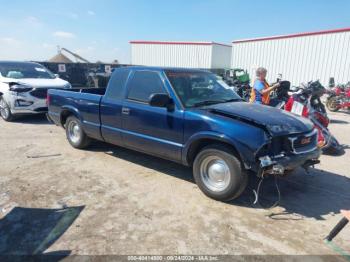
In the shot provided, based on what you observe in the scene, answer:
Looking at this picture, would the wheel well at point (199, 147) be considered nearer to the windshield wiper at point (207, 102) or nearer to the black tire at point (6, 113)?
the windshield wiper at point (207, 102)

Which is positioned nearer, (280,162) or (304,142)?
(280,162)

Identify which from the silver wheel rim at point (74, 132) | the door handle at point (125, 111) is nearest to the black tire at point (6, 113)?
the silver wheel rim at point (74, 132)

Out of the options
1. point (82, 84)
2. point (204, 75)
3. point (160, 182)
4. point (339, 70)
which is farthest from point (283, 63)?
point (160, 182)

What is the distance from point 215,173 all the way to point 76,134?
3599 millimetres

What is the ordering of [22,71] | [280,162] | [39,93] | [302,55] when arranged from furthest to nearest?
1. [302,55]
2. [22,71]
3. [39,93]
4. [280,162]

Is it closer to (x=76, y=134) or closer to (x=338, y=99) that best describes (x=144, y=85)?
(x=76, y=134)

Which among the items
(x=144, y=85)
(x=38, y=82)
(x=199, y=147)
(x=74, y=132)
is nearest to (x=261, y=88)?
(x=144, y=85)

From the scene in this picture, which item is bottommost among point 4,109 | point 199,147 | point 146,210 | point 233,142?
point 146,210

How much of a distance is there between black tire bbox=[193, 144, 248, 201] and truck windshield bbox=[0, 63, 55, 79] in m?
7.84

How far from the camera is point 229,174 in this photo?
379 cm

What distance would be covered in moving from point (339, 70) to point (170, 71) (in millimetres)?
16048

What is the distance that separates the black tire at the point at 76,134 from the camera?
610 cm

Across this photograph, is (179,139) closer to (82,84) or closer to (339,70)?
(82,84)

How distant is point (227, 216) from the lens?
364 centimetres
